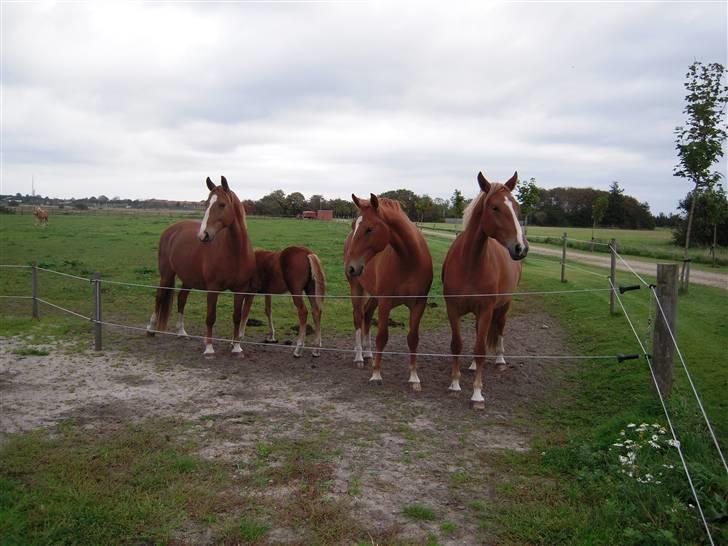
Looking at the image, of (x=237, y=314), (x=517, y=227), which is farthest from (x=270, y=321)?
(x=517, y=227)

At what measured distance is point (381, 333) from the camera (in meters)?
6.50

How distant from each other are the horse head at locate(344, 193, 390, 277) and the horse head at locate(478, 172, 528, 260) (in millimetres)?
1180

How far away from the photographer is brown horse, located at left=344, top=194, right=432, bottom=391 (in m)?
5.97

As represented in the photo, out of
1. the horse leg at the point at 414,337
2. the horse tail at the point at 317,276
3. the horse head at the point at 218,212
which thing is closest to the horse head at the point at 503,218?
the horse leg at the point at 414,337

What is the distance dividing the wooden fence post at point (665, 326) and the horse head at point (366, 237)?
2.88 metres

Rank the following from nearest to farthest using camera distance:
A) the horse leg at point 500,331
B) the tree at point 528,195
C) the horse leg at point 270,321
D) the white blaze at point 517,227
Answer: the white blaze at point 517,227 → the horse leg at point 500,331 → the horse leg at point 270,321 → the tree at point 528,195

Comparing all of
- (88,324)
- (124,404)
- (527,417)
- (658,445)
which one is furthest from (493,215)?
(88,324)

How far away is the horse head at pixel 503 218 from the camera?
512 centimetres

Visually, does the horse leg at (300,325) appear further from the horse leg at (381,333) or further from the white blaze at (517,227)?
the white blaze at (517,227)

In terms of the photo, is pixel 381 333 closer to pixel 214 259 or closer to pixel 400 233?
pixel 400 233

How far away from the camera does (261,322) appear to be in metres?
10.1

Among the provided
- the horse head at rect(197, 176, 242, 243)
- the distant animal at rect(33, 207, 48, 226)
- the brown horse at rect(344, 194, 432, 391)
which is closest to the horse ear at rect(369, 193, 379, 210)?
the brown horse at rect(344, 194, 432, 391)

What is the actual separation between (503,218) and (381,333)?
7.20 ft

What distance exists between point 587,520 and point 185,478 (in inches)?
111
